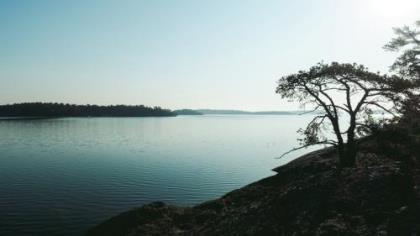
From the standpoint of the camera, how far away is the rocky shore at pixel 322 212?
56.1 ft

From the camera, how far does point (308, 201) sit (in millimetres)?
21312

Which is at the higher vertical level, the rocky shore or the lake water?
the rocky shore

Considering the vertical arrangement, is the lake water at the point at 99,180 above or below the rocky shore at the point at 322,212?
below

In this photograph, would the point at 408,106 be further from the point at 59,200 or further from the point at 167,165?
the point at 167,165

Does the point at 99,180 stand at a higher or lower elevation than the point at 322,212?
lower

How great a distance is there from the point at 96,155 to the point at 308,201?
55229mm

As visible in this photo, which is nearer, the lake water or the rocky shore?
the rocky shore

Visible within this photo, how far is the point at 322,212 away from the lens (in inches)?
762

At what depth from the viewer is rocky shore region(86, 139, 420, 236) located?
17.1 metres

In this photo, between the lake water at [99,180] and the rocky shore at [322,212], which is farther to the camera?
the lake water at [99,180]

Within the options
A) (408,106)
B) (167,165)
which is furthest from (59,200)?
(408,106)

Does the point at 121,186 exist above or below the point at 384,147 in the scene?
below

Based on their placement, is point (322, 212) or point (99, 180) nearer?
point (322, 212)

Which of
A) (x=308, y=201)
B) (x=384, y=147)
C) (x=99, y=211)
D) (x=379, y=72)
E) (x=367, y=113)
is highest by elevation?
(x=379, y=72)
